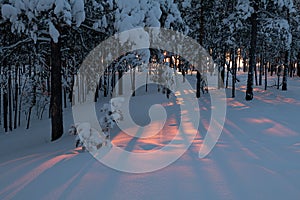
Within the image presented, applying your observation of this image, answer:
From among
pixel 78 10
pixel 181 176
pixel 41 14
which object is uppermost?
pixel 78 10

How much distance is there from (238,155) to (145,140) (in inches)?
103

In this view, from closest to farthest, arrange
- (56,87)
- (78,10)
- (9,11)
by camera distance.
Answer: (9,11)
(78,10)
(56,87)

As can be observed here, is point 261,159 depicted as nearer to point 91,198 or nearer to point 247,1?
point 91,198

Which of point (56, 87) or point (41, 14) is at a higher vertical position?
point (41, 14)

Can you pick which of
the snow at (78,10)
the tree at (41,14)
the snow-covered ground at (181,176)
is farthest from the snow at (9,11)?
the snow-covered ground at (181,176)

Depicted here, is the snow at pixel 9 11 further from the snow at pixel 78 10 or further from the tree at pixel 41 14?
the snow at pixel 78 10

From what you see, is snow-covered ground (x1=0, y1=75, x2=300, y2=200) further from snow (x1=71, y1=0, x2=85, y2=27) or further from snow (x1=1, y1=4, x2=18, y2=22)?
snow (x1=1, y1=4, x2=18, y2=22)

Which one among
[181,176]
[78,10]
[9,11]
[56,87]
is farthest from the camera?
[56,87]

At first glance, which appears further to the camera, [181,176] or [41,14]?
[41,14]

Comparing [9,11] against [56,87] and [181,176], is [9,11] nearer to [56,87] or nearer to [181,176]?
[56,87]

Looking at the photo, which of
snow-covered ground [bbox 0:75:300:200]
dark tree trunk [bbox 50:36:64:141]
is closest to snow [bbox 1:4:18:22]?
dark tree trunk [bbox 50:36:64:141]

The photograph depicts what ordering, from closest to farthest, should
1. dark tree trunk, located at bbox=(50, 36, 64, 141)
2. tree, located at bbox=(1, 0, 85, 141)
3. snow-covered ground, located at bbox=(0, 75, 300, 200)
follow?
snow-covered ground, located at bbox=(0, 75, 300, 200)
tree, located at bbox=(1, 0, 85, 141)
dark tree trunk, located at bbox=(50, 36, 64, 141)

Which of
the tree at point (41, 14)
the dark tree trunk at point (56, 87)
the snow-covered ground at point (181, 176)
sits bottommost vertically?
the snow-covered ground at point (181, 176)

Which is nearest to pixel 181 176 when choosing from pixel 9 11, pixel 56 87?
pixel 9 11
